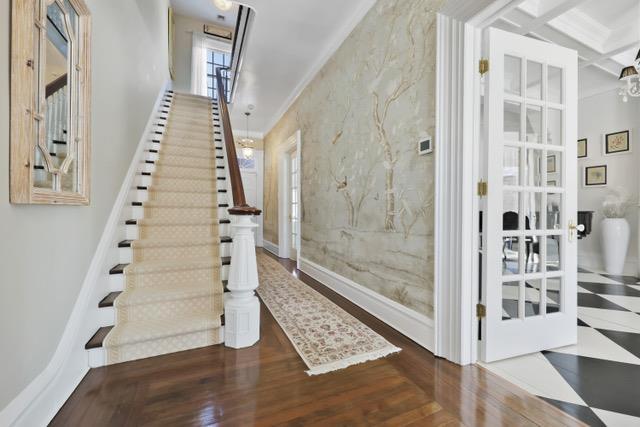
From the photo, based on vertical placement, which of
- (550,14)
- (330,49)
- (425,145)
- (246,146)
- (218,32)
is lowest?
(425,145)

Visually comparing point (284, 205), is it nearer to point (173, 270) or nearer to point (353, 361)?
point (173, 270)

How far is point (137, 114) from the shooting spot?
→ 2949 mm

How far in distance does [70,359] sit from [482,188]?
8.19 ft

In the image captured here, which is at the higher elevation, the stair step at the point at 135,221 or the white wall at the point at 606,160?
the white wall at the point at 606,160

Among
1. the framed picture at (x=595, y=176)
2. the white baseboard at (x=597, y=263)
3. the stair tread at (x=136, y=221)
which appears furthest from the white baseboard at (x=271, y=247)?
the framed picture at (x=595, y=176)

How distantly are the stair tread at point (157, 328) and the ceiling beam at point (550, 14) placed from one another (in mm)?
3773

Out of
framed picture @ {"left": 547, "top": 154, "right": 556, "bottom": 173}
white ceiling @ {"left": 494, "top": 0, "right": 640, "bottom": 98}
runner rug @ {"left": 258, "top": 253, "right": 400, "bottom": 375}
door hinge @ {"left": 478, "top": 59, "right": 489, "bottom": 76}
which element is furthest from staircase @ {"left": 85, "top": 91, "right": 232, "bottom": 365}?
white ceiling @ {"left": 494, "top": 0, "right": 640, "bottom": 98}

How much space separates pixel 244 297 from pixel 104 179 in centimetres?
142

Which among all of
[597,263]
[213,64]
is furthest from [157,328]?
[213,64]

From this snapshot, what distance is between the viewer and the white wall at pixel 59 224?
958mm

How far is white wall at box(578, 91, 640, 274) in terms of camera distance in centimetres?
381

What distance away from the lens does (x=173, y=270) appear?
2.19 m

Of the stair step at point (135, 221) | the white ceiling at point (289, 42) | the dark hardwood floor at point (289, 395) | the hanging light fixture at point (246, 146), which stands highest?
A: the white ceiling at point (289, 42)

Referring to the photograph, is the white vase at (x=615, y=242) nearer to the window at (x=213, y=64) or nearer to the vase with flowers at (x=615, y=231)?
the vase with flowers at (x=615, y=231)
